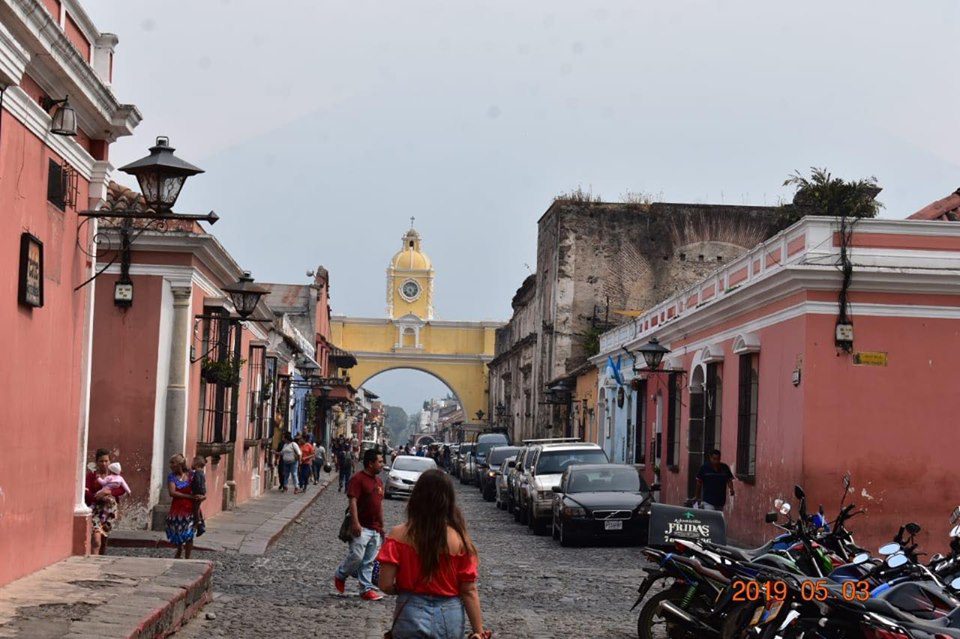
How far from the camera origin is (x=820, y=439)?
65.6ft

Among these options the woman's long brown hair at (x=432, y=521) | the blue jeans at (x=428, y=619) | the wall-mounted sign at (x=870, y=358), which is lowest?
the blue jeans at (x=428, y=619)

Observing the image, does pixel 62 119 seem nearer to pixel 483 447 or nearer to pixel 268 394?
pixel 268 394

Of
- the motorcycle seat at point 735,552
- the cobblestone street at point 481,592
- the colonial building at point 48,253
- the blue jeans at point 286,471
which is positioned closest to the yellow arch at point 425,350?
the blue jeans at point 286,471

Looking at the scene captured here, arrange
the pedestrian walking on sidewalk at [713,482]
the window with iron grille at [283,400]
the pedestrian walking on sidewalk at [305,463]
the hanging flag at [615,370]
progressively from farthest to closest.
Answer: the window with iron grille at [283,400] → the pedestrian walking on sidewalk at [305,463] → the hanging flag at [615,370] → the pedestrian walking on sidewalk at [713,482]

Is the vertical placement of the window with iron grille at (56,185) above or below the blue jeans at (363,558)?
above

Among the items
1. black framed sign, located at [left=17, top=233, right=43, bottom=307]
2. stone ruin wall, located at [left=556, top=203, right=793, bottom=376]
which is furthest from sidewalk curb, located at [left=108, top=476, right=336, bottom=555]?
stone ruin wall, located at [left=556, top=203, right=793, bottom=376]

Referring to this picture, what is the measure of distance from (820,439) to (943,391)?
1794mm

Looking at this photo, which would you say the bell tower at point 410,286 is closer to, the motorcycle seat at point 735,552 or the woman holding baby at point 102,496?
the woman holding baby at point 102,496

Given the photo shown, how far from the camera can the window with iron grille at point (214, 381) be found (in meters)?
23.5

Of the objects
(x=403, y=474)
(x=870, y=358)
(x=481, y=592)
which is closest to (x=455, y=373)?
(x=403, y=474)

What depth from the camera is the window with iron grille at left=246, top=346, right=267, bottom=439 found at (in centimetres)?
3179

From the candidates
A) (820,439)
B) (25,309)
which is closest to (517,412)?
(820,439)

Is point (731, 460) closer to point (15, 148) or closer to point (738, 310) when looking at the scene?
point (738, 310)

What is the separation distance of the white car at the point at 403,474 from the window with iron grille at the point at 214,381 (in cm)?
1166
